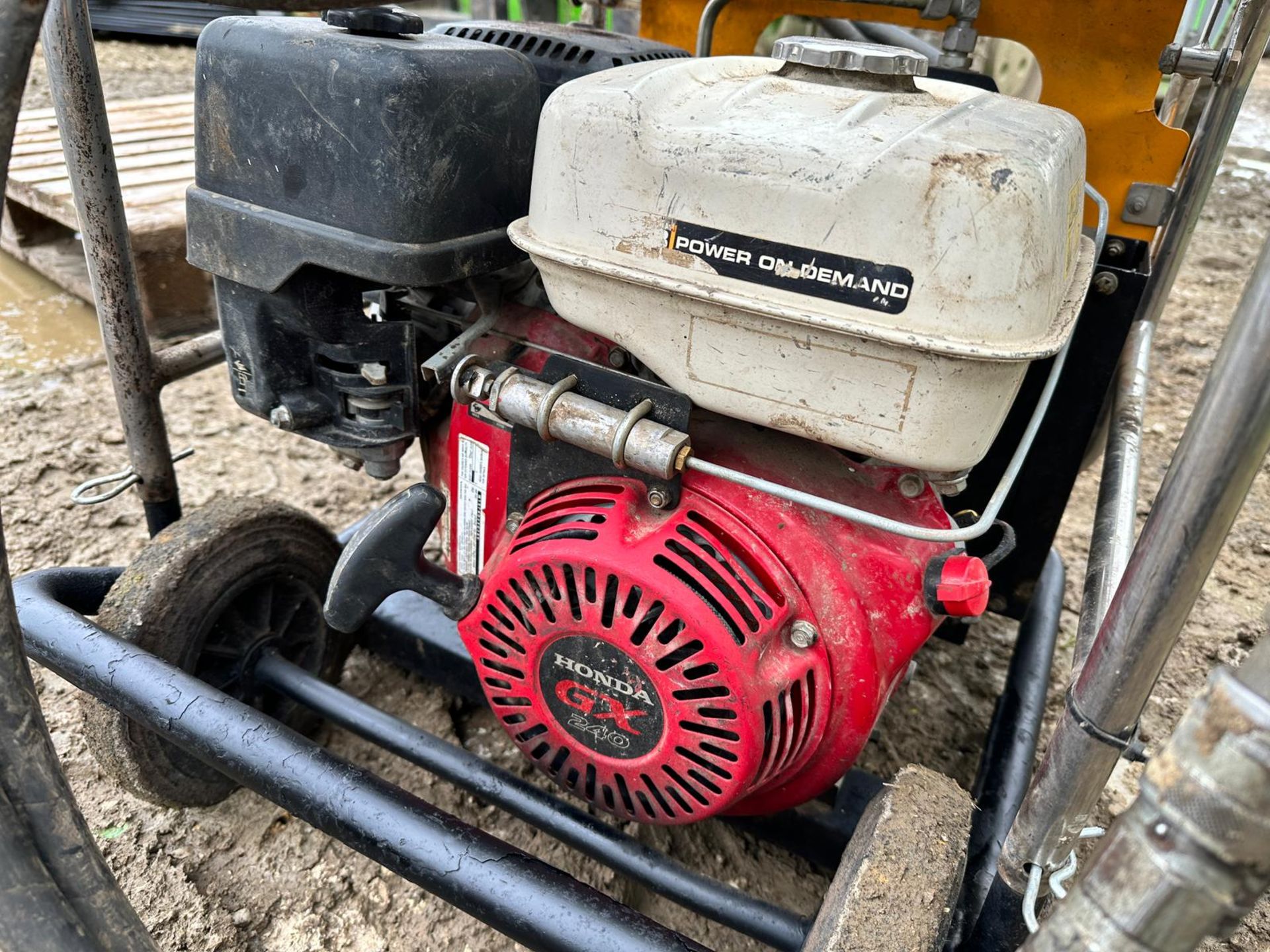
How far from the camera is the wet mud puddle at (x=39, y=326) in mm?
2154

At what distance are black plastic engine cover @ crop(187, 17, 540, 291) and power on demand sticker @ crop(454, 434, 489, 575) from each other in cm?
21

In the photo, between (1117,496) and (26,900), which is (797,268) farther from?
(26,900)

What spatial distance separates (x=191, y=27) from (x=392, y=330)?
526cm

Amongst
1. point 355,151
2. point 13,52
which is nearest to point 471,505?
point 355,151

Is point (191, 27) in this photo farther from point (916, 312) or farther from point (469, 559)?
point (916, 312)

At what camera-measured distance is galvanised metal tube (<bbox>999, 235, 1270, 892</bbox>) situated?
0.45 metres

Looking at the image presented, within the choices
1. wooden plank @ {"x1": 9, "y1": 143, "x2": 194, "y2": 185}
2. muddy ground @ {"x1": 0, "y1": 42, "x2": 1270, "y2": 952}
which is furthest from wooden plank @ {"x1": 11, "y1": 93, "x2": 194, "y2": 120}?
muddy ground @ {"x1": 0, "y1": 42, "x2": 1270, "y2": 952}

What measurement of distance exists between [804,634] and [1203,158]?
74cm

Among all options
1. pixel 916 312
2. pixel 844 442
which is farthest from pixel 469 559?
pixel 916 312

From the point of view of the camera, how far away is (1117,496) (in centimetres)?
83

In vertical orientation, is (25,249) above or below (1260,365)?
below

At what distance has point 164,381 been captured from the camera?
1128 mm

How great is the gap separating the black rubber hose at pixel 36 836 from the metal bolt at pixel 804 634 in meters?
0.56

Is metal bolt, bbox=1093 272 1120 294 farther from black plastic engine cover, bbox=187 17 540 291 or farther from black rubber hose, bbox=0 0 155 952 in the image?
black rubber hose, bbox=0 0 155 952
